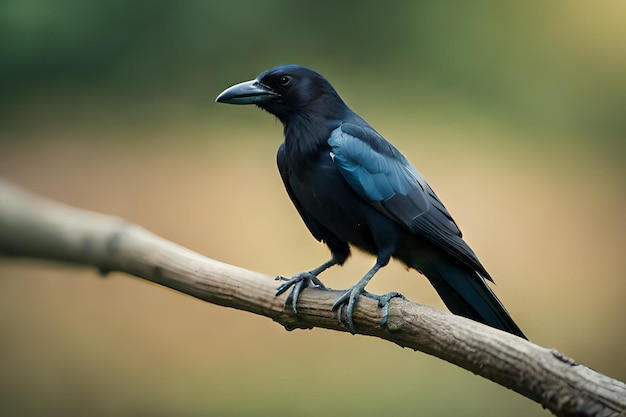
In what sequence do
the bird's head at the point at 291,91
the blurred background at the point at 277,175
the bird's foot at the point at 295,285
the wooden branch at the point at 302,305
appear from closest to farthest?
the wooden branch at the point at 302,305, the bird's foot at the point at 295,285, the bird's head at the point at 291,91, the blurred background at the point at 277,175

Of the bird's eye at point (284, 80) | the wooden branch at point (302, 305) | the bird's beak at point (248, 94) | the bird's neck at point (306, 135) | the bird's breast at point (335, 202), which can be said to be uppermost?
the bird's eye at point (284, 80)

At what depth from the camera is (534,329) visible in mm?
2551

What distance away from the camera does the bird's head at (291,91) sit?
1.90 metres

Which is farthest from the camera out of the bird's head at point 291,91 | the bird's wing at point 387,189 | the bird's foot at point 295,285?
the bird's head at point 291,91

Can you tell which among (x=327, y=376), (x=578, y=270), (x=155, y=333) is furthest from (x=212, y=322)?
(x=578, y=270)

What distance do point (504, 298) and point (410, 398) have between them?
1.63 feet

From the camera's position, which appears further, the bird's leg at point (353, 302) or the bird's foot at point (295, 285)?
the bird's foot at point (295, 285)

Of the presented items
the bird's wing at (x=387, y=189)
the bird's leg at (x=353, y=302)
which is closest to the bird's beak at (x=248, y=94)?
the bird's wing at (x=387, y=189)

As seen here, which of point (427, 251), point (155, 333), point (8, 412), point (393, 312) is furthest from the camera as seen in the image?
point (155, 333)

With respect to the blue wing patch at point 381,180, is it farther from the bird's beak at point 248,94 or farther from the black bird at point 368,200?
the bird's beak at point 248,94

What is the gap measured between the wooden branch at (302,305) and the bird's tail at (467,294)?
30 cm

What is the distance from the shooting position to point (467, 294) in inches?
71.0

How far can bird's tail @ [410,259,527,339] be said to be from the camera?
1.78m

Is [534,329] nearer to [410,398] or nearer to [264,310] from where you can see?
[410,398]
